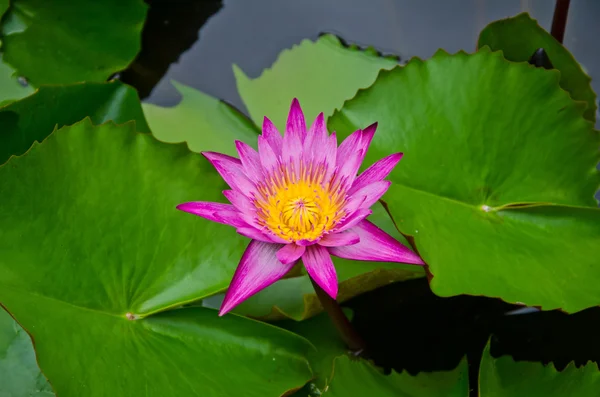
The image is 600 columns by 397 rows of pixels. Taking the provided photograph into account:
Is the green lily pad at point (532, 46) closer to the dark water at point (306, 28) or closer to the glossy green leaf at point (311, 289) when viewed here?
the dark water at point (306, 28)

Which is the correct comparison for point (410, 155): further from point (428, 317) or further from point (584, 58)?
point (584, 58)

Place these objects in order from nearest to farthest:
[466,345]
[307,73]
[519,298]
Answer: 1. [519,298]
2. [466,345]
3. [307,73]

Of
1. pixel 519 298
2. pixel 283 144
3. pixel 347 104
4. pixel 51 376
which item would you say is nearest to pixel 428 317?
pixel 519 298

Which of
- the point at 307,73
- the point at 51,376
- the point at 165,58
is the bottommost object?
the point at 51,376

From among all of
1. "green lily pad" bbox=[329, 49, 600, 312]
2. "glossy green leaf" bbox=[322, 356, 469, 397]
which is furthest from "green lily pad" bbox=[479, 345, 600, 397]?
"green lily pad" bbox=[329, 49, 600, 312]

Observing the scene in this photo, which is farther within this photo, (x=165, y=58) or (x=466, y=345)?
(x=165, y=58)

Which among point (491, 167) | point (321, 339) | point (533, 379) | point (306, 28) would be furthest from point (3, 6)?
point (533, 379)

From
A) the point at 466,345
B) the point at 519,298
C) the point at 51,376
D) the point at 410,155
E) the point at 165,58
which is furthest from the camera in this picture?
the point at 165,58
